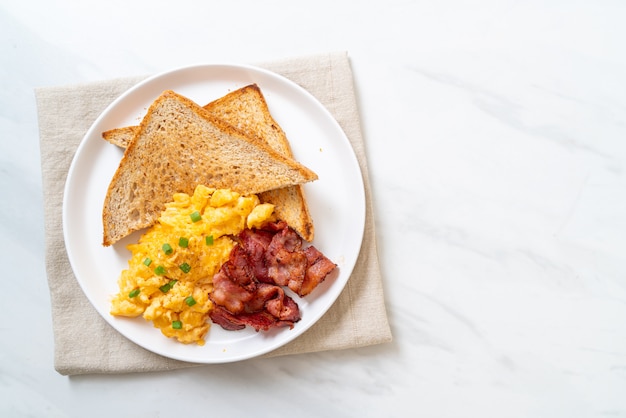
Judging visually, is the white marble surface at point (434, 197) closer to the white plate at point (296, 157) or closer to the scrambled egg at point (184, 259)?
the white plate at point (296, 157)

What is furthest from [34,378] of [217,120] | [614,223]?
[614,223]

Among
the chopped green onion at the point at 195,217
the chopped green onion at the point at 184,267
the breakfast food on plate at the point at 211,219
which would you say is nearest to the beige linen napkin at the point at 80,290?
the breakfast food on plate at the point at 211,219

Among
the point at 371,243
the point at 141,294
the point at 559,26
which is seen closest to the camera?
the point at 141,294

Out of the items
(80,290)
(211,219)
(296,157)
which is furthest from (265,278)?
(80,290)

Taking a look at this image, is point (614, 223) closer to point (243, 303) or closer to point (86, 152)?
point (243, 303)

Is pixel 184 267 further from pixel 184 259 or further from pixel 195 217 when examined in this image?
pixel 195 217
